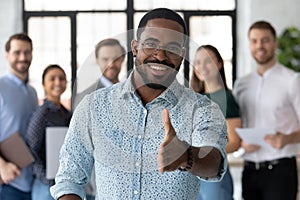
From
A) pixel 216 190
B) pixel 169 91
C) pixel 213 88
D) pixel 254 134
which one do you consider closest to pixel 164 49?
pixel 169 91

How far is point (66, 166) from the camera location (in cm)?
151

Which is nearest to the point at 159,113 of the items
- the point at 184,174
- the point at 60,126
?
the point at 184,174

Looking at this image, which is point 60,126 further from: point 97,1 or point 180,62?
point 97,1

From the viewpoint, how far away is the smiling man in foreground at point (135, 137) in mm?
1481

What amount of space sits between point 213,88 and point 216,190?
186 cm

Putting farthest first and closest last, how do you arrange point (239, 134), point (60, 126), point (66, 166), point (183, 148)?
point (239, 134) → point (60, 126) → point (66, 166) → point (183, 148)

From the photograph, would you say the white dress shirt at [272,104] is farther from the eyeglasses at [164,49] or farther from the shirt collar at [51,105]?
the eyeglasses at [164,49]

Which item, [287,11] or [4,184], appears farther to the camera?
[287,11]

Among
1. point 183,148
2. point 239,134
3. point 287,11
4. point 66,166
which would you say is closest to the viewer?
point 183,148

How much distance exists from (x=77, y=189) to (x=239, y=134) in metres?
2.17

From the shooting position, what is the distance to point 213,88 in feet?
5.21

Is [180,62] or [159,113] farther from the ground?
[180,62]

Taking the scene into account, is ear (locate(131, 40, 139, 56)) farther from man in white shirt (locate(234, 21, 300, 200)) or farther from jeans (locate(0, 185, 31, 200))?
→ jeans (locate(0, 185, 31, 200))

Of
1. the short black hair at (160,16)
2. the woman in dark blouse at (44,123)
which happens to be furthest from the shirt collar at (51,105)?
the short black hair at (160,16)
